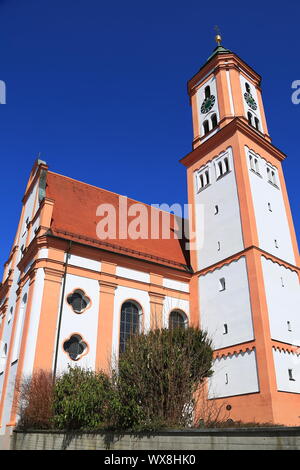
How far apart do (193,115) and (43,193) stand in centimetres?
1302

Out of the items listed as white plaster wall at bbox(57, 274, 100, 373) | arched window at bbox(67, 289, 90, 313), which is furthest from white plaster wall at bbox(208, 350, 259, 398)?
arched window at bbox(67, 289, 90, 313)

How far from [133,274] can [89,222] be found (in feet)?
13.7

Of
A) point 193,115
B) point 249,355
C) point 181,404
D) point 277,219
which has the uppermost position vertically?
point 193,115

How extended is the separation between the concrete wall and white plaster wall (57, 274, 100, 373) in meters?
4.90

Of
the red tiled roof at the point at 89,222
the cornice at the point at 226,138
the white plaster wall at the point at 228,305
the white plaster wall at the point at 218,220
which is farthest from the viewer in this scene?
the cornice at the point at 226,138

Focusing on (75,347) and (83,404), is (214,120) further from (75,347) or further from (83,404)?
(83,404)

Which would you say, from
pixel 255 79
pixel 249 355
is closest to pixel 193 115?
pixel 255 79

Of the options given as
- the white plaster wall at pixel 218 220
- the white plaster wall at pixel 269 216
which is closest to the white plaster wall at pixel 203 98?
the white plaster wall at pixel 218 220

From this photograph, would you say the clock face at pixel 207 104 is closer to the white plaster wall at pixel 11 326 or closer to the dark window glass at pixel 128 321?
the white plaster wall at pixel 11 326

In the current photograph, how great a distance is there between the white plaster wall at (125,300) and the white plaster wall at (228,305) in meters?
3.21

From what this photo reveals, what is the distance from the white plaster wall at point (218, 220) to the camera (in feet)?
Answer: 73.7

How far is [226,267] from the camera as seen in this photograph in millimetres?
22047

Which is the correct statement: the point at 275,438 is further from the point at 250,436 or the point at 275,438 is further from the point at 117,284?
the point at 117,284

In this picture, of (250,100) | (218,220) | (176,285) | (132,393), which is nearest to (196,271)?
(176,285)
